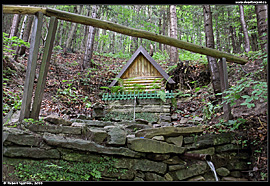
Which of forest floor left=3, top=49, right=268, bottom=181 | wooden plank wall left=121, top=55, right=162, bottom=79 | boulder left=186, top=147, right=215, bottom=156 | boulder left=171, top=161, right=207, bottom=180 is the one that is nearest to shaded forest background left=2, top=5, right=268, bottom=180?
forest floor left=3, top=49, right=268, bottom=181

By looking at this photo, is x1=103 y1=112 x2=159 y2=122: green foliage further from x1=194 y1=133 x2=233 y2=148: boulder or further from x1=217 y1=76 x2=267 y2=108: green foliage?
x1=217 y1=76 x2=267 y2=108: green foliage

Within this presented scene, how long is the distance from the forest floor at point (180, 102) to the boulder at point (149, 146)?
1.46 metres

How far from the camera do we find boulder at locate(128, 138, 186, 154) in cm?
386

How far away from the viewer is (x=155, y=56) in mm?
15906

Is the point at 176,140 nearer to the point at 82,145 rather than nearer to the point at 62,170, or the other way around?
the point at 82,145

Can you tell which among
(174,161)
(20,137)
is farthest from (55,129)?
(174,161)

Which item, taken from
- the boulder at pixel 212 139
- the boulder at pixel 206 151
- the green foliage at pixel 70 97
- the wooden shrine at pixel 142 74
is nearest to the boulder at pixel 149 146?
the boulder at pixel 206 151

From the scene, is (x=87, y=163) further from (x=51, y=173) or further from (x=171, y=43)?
(x=171, y=43)

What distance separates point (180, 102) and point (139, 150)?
5.13 meters

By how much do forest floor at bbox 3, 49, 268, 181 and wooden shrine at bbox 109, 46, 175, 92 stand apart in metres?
1.33

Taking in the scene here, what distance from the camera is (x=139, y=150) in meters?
3.84

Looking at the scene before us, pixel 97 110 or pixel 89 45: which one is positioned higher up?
pixel 89 45
